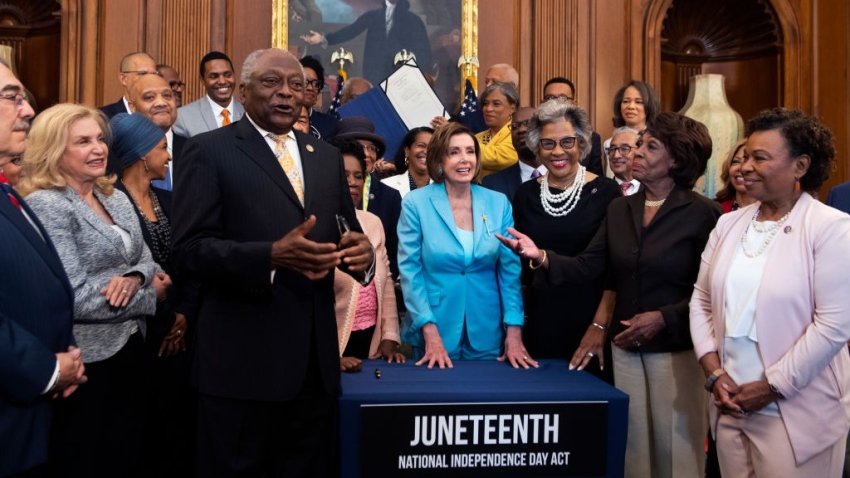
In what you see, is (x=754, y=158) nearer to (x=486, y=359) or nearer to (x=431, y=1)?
(x=486, y=359)

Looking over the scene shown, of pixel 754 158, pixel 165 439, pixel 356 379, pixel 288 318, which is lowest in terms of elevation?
pixel 165 439

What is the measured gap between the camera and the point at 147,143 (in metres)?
3.66

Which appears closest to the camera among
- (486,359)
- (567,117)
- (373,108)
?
(486,359)

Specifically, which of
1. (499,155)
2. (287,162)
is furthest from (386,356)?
(499,155)

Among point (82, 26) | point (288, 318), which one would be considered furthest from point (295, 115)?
point (82, 26)

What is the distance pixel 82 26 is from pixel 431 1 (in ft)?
9.10

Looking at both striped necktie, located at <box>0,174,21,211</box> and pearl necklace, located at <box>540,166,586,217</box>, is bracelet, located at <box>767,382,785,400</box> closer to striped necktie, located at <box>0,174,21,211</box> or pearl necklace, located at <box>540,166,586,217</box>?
pearl necklace, located at <box>540,166,586,217</box>

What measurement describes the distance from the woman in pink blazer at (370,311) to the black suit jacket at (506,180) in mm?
1036

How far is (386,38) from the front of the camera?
23.8 feet

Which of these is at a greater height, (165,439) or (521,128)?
(521,128)

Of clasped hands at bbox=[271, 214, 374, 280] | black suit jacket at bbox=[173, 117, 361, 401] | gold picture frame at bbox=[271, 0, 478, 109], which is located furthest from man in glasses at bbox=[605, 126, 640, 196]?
clasped hands at bbox=[271, 214, 374, 280]

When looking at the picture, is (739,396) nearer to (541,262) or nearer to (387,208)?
(541,262)

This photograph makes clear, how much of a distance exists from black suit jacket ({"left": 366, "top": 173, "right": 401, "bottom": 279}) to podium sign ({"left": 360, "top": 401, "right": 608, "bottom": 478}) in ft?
5.08

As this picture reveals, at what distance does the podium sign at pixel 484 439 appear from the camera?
278 cm
